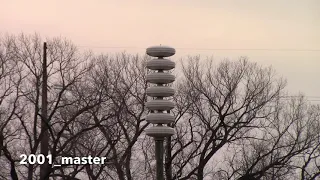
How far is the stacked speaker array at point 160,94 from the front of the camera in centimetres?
1495

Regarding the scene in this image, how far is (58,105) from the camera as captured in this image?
30062 mm

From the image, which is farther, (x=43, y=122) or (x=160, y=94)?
(x=43, y=122)

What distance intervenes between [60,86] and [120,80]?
346cm

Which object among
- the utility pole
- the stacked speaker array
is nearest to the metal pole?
the stacked speaker array

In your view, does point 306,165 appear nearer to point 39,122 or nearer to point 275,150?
point 275,150

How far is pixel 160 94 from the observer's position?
49.5 feet

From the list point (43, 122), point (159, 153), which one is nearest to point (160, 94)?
point (159, 153)

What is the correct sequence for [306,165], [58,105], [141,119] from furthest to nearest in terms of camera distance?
[306,165]
[141,119]
[58,105]

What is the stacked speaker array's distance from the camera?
1495 cm

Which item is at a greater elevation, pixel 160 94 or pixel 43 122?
pixel 160 94

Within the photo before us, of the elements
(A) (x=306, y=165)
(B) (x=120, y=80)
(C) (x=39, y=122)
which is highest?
(B) (x=120, y=80)

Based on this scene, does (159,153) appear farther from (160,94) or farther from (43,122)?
(43,122)

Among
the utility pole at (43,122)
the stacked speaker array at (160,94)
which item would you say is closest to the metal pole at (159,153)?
Answer: the stacked speaker array at (160,94)

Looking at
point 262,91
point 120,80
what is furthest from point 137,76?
point 262,91
